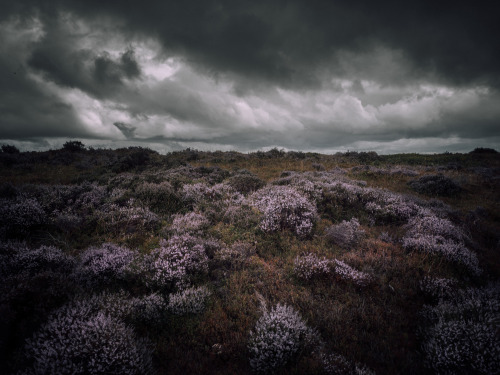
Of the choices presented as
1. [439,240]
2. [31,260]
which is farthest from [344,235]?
[31,260]

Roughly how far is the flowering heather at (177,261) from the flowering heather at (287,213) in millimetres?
2407

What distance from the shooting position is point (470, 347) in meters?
3.29

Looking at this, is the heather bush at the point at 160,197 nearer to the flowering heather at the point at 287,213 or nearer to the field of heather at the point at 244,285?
the field of heather at the point at 244,285

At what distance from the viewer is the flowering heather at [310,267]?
5.21 m

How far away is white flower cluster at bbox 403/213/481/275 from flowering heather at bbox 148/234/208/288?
235 inches

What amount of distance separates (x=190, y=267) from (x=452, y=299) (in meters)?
5.62

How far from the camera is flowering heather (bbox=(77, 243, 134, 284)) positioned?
4910mm

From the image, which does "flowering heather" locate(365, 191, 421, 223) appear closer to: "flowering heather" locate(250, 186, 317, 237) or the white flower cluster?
the white flower cluster

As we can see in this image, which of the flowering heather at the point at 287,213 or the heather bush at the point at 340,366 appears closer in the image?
the heather bush at the point at 340,366

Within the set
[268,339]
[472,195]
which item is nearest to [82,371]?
[268,339]

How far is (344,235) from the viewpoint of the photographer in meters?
6.72

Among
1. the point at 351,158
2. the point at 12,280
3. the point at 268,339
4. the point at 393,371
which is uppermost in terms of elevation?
the point at 351,158

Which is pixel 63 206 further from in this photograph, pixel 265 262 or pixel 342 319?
pixel 342 319

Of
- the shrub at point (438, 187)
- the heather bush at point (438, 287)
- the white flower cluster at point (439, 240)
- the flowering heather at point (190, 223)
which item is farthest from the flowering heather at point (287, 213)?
the shrub at point (438, 187)
